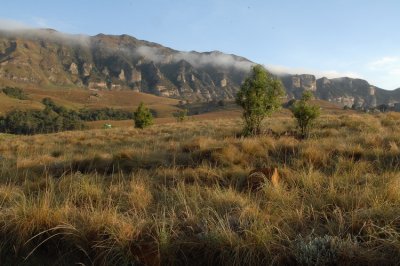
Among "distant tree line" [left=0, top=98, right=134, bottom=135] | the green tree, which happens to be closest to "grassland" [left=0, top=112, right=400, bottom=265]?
the green tree

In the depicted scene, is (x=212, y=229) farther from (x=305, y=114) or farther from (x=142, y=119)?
(x=142, y=119)

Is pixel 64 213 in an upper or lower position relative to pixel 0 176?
upper

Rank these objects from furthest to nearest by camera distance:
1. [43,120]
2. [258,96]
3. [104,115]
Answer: [104,115] < [43,120] < [258,96]

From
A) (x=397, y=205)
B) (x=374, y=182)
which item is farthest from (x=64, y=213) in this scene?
(x=374, y=182)

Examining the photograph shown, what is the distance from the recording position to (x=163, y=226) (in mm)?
4379

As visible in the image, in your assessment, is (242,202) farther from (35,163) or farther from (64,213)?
(35,163)

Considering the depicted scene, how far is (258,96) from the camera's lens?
20.9 m

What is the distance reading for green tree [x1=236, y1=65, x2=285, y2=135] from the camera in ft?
67.4

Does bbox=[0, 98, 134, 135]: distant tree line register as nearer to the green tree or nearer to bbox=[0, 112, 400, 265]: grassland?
the green tree

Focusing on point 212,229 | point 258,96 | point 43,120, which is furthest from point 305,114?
point 43,120

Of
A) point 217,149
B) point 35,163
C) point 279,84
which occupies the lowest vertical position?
point 35,163

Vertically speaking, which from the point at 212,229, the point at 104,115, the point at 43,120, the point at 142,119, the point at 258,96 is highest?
the point at 258,96

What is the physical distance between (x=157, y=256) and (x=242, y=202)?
1.79m

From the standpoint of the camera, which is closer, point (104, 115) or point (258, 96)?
point (258, 96)
